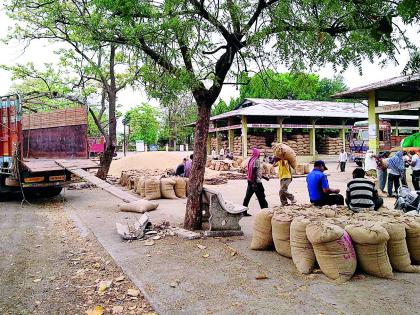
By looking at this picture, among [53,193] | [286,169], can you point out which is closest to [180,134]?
[53,193]

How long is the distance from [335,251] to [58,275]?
11.0 ft

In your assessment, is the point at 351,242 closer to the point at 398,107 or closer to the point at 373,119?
the point at 398,107

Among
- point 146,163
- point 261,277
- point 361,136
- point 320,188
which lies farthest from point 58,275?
point 361,136

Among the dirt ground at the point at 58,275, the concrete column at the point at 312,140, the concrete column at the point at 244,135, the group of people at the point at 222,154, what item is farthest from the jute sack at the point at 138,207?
the concrete column at the point at 312,140

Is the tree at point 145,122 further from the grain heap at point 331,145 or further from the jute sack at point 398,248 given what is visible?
the jute sack at point 398,248

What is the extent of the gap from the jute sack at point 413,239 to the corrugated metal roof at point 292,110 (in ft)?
63.8

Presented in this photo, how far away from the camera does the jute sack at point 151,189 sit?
11023mm

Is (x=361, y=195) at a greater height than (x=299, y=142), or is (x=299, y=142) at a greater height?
(x=299, y=142)

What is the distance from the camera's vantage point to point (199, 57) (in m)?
5.92

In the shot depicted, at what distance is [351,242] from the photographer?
167 inches

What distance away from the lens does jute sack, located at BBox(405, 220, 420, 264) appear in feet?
14.8

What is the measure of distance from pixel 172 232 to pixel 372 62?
4.02 metres

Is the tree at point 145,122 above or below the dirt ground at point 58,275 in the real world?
above

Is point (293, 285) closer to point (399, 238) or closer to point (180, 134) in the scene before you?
point (399, 238)
